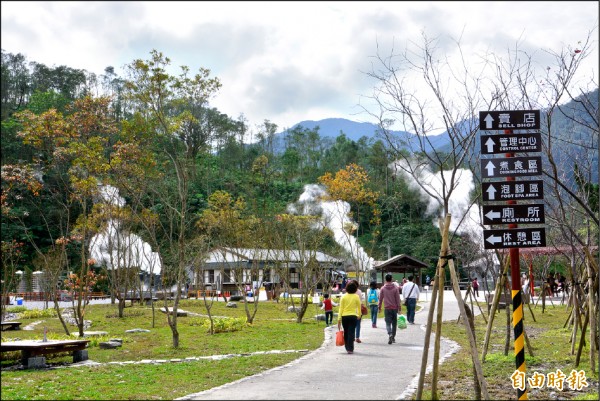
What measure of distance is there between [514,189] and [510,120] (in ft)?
2.75

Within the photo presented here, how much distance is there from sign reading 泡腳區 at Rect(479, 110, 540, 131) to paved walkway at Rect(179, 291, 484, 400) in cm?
350

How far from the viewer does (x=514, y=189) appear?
7.62 m

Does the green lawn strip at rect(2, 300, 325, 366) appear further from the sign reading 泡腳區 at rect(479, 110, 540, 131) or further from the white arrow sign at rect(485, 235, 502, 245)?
the sign reading 泡腳區 at rect(479, 110, 540, 131)

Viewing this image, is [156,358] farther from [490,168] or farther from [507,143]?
[507,143]

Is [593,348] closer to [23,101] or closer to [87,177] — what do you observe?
[87,177]

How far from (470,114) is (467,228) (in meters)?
23.4

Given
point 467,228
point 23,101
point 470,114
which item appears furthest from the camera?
point 23,101

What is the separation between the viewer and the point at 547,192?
15.4 metres

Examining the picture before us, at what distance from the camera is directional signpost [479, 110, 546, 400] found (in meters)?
7.54

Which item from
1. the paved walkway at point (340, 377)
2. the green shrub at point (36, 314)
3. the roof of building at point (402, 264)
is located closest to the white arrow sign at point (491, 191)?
the paved walkway at point (340, 377)

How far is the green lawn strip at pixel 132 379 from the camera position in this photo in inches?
344

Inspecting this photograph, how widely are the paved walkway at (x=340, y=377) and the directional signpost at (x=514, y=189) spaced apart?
6.47 feet

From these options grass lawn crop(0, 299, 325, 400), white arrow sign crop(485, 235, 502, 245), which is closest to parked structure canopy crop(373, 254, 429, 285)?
grass lawn crop(0, 299, 325, 400)

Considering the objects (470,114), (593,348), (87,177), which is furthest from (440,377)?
(87,177)
